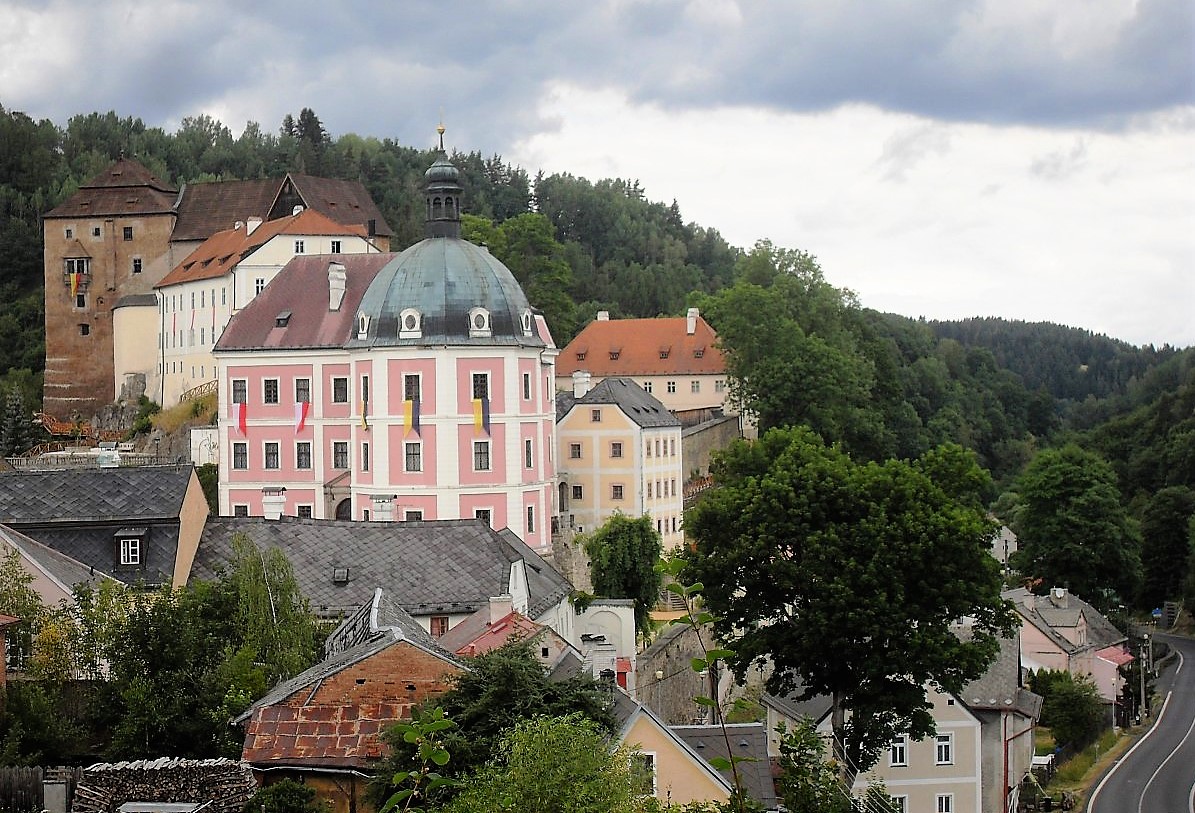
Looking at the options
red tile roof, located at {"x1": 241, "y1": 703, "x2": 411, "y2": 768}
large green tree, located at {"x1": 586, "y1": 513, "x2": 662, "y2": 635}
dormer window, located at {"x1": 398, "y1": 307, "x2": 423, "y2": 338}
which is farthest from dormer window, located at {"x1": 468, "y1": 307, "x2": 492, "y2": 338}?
red tile roof, located at {"x1": 241, "y1": 703, "x2": 411, "y2": 768}

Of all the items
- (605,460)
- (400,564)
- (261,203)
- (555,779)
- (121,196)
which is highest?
(121,196)

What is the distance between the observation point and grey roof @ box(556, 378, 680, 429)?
204 feet

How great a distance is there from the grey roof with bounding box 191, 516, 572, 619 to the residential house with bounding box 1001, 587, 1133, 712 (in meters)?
27.7

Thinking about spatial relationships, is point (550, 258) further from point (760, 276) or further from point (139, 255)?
point (139, 255)

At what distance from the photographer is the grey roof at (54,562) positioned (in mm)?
30328

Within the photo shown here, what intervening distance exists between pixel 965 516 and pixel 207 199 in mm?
58208

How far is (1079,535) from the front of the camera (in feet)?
234

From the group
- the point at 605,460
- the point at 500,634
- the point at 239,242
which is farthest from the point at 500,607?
the point at 239,242

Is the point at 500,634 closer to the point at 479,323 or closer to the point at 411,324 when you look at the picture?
the point at 479,323

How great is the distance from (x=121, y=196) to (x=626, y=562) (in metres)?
45.7

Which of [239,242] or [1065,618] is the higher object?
[239,242]

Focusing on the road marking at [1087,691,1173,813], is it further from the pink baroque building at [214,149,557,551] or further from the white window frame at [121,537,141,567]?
the white window frame at [121,537,141,567]

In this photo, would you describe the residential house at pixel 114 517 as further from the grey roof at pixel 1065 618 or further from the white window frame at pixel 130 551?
the grey roof at pixel 1065 618

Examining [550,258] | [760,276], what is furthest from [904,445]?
[550,258]
